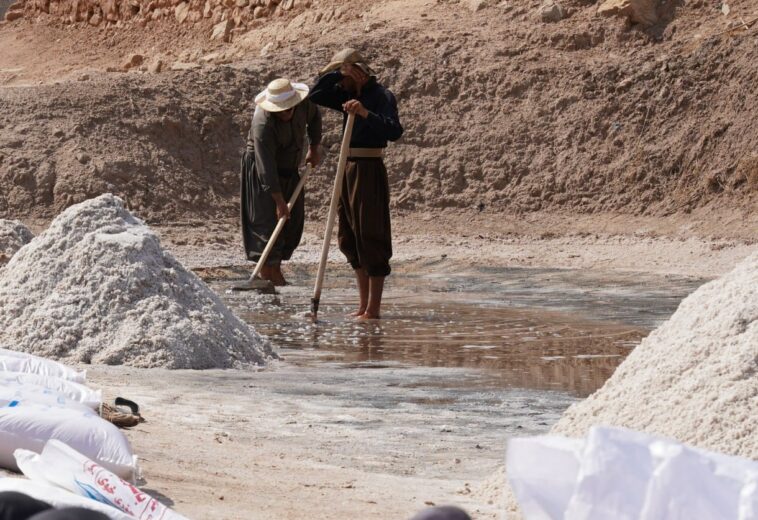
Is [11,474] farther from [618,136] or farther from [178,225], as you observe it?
[618,136]

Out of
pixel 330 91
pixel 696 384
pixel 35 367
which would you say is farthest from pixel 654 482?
pixel 330 91

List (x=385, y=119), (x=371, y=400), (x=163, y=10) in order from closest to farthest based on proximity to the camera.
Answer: (x=371, y=400)
(x=385, y=119)
(x=163, y=10)

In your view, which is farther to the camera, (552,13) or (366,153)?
(552,13)

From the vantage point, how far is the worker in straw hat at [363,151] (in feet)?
27.2

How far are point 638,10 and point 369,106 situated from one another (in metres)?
12.0

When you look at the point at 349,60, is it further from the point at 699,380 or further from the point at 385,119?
the point at 699,380

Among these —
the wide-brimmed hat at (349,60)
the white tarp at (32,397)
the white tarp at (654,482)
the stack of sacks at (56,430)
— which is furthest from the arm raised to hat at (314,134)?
the white tarp at (654,482)

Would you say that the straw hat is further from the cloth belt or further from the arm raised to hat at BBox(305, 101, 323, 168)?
the cloth belt

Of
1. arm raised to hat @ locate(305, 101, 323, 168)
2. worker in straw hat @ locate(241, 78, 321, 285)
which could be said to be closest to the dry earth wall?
worker in straw hat @ locate(241, 78, 321, 285)

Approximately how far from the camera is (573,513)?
2.35 meters

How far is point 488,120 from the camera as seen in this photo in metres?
19.2

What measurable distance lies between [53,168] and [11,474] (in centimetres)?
1448

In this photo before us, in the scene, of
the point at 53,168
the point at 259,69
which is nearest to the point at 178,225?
the point at 53,168

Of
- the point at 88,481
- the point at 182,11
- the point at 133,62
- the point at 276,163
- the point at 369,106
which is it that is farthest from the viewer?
the point at 182,11
